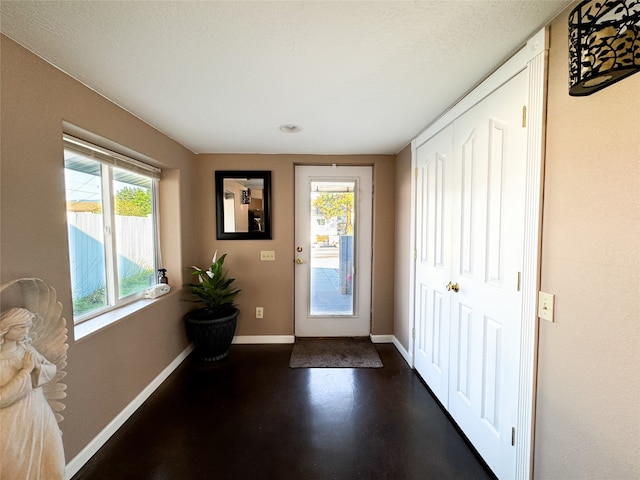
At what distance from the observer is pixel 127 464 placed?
1.47m

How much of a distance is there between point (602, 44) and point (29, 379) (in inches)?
90.9

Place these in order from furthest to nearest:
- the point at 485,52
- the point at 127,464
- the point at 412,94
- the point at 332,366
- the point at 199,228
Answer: the point at 199,228 → the point at 332,366 → the point at 412,94 → the point at 127,464 → the point at 485,52

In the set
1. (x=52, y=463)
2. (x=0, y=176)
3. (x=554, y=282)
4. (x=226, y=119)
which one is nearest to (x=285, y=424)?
(x=52, y=463)

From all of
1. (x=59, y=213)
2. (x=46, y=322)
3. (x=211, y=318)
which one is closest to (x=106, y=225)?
(x=59, y=213)

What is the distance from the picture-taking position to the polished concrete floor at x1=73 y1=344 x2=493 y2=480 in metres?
1.43

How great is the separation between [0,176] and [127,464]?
5.31ft

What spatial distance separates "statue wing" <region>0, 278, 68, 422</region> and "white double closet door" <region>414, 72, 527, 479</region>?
Answer: 2.19 m

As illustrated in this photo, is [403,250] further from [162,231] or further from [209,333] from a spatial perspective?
[162,231]

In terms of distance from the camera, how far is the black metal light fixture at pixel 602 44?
721 mm

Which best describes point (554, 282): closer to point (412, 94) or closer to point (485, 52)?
point (485, 52)

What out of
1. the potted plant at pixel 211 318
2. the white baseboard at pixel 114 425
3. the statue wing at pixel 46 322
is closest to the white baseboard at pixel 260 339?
the potted plant at pixel 211 318

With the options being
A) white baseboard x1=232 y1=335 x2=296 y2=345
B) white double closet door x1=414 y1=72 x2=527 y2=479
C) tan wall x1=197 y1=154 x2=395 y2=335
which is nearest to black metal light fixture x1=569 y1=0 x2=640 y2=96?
white double closet door x1=414 y1=72 x2=527 y2=479

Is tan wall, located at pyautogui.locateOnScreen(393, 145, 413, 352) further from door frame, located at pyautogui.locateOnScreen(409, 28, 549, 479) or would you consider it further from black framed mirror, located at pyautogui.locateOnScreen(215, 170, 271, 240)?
black framed mirror, located at pyautogui.locateOnScreen(215, 170, 271, 240)

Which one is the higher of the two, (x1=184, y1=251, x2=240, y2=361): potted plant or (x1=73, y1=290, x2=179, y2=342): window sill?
(x1=73, y1=290, x2=179, y2=342): window sill
